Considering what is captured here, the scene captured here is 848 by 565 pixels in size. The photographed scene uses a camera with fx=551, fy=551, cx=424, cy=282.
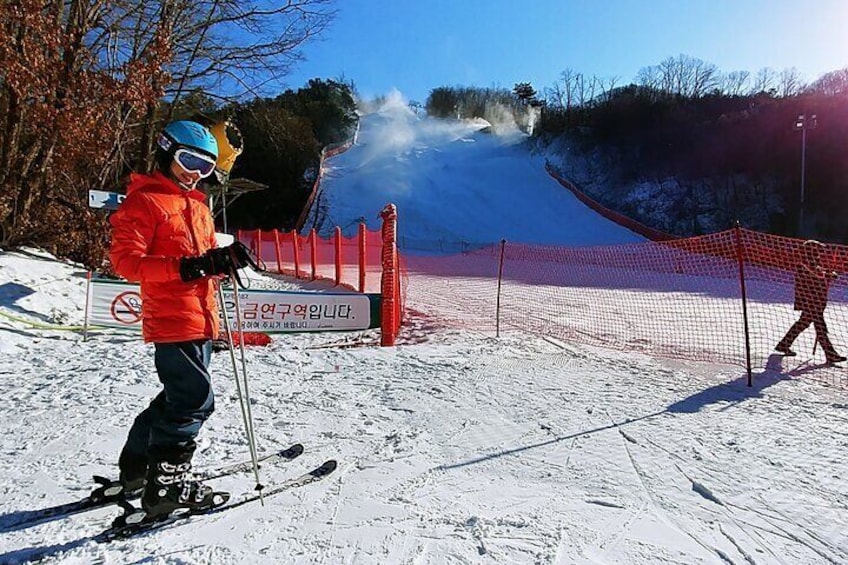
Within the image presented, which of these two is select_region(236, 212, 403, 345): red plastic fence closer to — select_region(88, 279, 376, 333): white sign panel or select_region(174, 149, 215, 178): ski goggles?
select_region(88, 279, 376, 333): white sign panel

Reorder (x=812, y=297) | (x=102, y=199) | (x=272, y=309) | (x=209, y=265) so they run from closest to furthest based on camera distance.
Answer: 1. (x=209, y=265)
2. (x=102, y=199)
3. (x=812, y=297)
4. (x=272, y=309)

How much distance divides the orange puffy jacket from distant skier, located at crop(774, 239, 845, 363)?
773 centimetres

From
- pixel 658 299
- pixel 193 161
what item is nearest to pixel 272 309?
pixel 193 161

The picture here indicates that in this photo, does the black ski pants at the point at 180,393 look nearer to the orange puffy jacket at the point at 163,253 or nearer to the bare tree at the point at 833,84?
the orange puffy jacket at the point at 163,253

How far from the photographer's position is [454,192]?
4622 centimetres

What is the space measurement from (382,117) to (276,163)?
21.5m

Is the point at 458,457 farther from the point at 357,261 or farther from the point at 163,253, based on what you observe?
the point at 357,261

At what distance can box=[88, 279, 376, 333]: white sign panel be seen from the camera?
732 centimetres

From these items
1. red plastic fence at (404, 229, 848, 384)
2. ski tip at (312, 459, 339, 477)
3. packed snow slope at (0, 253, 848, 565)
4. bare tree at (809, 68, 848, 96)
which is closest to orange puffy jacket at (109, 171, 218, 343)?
packed snow slope at (0, 253, 848, 565)

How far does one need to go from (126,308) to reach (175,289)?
5.56 metres

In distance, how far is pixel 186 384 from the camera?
8.41 ft

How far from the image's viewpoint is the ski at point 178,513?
254cm

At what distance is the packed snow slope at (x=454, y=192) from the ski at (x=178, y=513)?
31512 millimetres

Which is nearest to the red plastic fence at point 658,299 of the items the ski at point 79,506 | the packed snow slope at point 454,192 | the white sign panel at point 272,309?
the white sign panel at point 272,309
